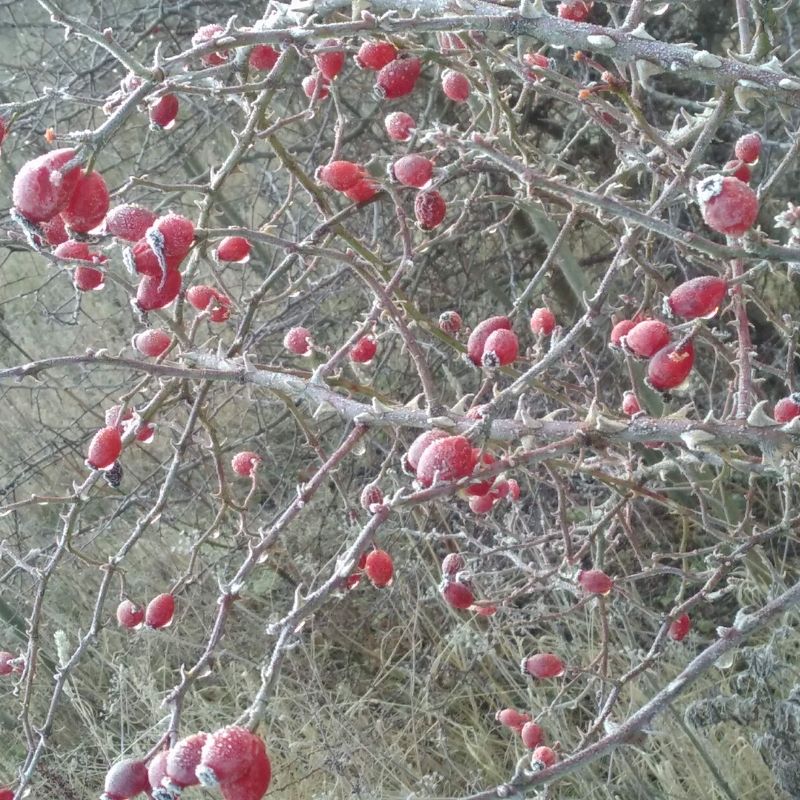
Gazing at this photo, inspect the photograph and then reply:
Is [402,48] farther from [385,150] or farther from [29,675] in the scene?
[385,150]

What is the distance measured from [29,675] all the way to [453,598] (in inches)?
27.6

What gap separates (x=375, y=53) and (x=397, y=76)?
2.0 inches

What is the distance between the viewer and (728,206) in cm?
83

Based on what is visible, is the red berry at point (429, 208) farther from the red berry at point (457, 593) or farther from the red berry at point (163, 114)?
the red berry at point (457, 593)

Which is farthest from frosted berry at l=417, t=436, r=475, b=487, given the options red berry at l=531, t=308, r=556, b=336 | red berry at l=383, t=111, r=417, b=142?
red berry at l=383, t=111, r=417, b=142

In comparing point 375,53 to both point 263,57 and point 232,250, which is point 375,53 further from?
point 232,250

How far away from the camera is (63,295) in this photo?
230 inches

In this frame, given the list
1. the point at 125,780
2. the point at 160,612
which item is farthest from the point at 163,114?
the point at 125,780

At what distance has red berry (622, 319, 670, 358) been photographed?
3.86 feet

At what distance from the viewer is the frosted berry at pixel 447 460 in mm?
944

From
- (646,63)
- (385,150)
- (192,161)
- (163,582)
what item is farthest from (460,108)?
(646,63)

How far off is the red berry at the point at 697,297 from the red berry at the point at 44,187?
0.68 metres

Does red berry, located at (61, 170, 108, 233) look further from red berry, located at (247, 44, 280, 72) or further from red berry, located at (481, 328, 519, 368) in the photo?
red berry, located at (247, 44, 280, 72)

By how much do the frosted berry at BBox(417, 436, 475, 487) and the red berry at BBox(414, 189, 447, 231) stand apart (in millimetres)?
565
